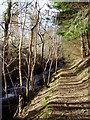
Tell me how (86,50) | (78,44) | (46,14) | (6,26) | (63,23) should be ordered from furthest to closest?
1. (78,44)
2. (86,50)
3. (63,23)
4. (46,14)
5. (6,26)

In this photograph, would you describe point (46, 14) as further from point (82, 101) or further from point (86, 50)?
point (82, 101)

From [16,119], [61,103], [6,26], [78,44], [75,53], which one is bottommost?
[16,119]

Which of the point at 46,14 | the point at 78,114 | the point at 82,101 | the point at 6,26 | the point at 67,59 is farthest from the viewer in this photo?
the point at 67,59

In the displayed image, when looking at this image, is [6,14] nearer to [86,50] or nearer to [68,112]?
[68,112]

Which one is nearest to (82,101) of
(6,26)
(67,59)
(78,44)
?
(6,26)

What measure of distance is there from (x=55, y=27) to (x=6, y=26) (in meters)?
5.40

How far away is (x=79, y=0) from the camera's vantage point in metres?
7.38

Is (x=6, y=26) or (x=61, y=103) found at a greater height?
(x=6, y=26)

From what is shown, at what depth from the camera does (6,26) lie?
7.94m

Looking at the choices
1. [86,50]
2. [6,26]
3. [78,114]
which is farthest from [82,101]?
[86,50]

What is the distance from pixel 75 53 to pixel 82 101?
1280 centimetres

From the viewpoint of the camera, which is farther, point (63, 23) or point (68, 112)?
point (63, 23)

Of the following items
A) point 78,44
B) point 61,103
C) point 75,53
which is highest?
point 78,44

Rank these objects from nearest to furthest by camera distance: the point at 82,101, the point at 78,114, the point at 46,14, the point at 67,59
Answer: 1. the point at 78,114
2. the point at 82,101
3. the point at 46,14
4. the point at 67,59
